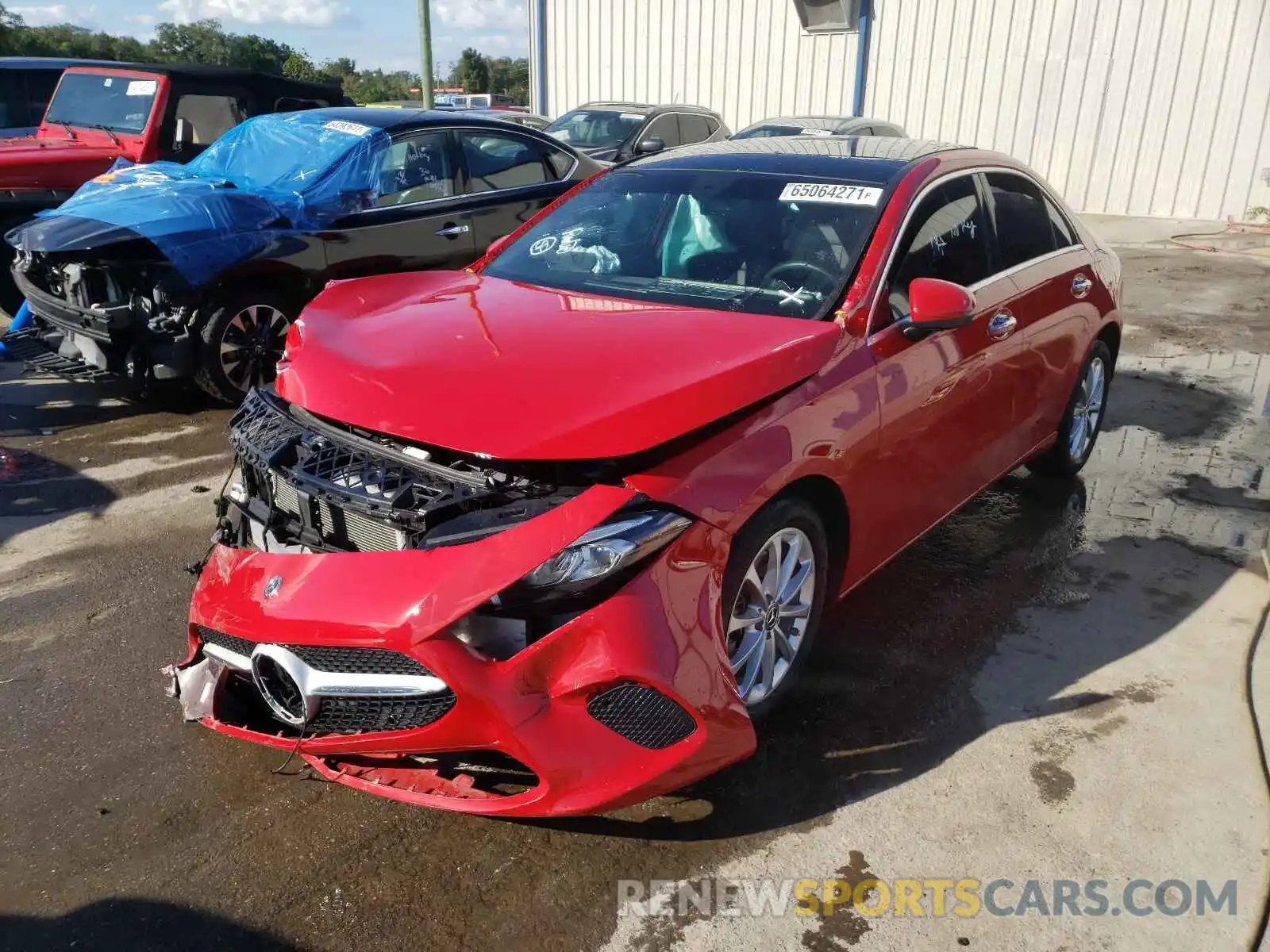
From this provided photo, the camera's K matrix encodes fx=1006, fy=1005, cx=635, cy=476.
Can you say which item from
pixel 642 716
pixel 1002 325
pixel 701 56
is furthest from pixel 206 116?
pixel 701 56

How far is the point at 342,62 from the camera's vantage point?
72.4 m

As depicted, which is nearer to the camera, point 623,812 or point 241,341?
point 623,812

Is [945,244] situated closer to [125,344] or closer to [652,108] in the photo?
[125,344]

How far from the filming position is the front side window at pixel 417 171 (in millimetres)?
6719

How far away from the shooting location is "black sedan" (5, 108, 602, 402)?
19.0 feet

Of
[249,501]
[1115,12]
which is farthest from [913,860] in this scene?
[1115,12]

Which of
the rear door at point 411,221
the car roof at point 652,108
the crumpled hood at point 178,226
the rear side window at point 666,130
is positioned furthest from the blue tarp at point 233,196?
the car roof at point 652,108

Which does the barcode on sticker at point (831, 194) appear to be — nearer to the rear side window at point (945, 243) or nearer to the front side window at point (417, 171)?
the rear side window at point (945, 243)

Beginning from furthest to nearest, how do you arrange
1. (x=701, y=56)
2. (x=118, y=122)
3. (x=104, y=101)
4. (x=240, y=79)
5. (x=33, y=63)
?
(x=701, y=56), (x=33, y=63), (x=240, y=79), (x=104, y=101), (x=118, y=122)

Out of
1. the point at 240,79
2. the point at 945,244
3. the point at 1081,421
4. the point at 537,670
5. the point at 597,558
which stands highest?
the point at 240,79

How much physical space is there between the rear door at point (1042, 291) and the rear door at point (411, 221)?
383 cm

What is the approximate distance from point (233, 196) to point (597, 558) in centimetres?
481

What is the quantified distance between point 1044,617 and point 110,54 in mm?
50405

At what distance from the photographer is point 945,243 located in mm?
3799
